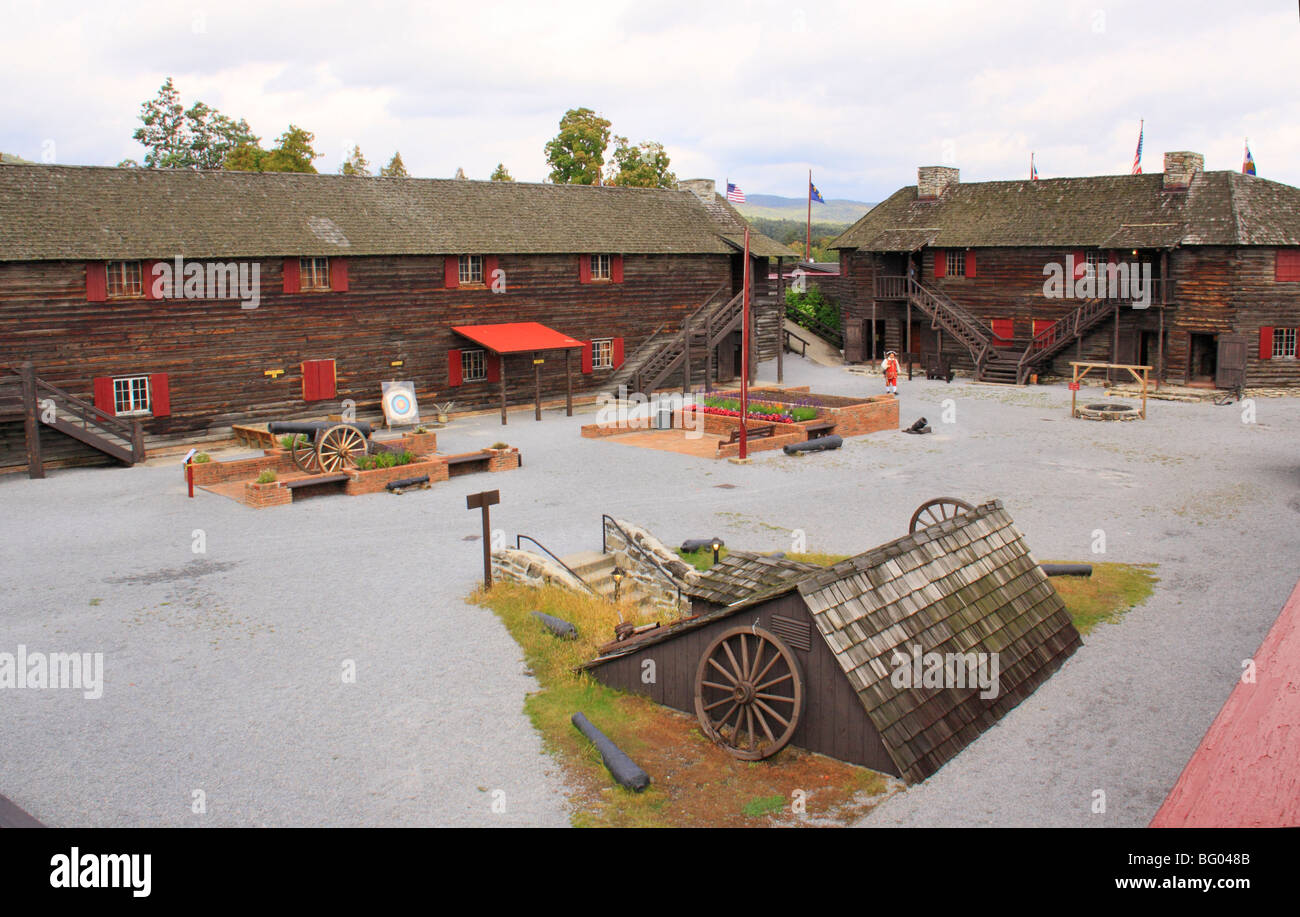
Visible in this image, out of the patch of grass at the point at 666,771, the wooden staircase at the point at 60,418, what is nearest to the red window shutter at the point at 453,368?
the wooden staircase at the point at 60,418

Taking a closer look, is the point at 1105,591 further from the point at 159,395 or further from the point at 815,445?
the point at 159,395

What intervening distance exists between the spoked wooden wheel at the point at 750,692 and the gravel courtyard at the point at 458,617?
145 centimetres

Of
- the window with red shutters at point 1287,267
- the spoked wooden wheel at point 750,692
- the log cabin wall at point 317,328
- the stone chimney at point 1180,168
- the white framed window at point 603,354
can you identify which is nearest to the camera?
the spoked wooden wheel at point 750,692

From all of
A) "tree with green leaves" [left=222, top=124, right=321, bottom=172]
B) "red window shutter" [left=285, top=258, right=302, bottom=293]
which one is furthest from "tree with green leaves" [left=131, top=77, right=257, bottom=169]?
"red window shutter" [left=285, top=258, right=302, bottom=293]

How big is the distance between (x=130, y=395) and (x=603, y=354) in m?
16.0

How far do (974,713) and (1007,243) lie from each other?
3578 centimetres

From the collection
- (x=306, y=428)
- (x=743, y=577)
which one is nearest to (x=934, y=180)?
(x=306, y=428)

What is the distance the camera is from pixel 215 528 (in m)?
21.3

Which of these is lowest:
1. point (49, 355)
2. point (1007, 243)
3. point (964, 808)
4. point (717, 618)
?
point (964, 808)

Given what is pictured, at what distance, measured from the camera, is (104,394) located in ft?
92.9

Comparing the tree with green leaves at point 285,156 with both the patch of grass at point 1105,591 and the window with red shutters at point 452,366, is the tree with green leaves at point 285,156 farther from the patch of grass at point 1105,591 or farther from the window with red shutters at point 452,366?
the patch of grass at point 1105,591

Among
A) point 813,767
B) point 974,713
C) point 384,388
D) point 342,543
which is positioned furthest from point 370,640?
point 384,388

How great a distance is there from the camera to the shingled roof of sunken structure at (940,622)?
35.8 ft

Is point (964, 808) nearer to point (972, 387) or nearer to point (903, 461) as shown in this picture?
point (903, 461)
